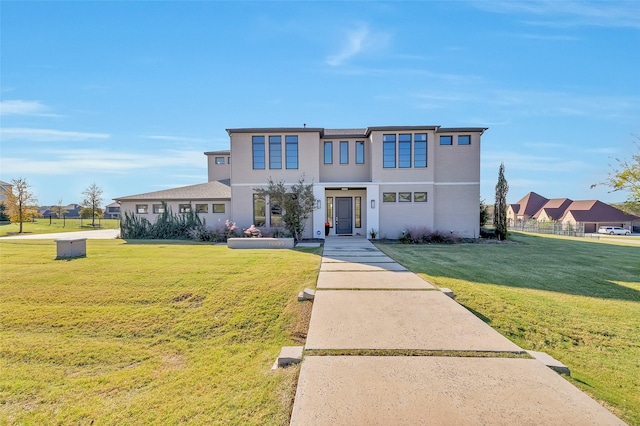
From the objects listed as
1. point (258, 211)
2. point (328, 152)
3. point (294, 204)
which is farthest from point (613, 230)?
point (258, 211)

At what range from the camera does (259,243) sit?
13.6 m

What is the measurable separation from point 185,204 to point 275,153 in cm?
754

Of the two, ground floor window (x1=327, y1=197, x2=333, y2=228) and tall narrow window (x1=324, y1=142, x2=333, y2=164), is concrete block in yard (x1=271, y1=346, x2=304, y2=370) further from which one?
tall narrow window (x1=324, y1=142, x2=333, y2=164)

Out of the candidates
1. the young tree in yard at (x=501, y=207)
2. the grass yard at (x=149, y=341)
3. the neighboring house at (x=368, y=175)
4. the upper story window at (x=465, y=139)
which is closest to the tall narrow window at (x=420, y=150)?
the neighboring house at (x=368, y=175)

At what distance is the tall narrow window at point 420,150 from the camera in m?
16.8

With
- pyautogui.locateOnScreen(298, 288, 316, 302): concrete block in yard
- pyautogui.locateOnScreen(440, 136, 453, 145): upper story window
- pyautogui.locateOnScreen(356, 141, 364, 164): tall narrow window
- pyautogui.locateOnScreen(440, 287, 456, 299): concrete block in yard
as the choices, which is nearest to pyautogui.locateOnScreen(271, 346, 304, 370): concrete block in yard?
pyautogui.locateOnScreen(298, 288, 316, 302): concrete block in yard

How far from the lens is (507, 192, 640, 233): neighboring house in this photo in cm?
4550

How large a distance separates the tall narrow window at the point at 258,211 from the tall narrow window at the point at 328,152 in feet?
15.5

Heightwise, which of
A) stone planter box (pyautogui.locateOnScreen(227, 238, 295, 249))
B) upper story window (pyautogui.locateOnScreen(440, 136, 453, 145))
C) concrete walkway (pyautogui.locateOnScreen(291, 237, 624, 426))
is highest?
upper story window (pyautogui.locateOnScreen(440, 136, 453, 145))

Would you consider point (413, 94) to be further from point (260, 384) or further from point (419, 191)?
point (260, 384)

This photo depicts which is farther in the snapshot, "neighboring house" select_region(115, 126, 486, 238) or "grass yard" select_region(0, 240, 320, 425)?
"neighboring house" select_region(115, 126, 486, 238)

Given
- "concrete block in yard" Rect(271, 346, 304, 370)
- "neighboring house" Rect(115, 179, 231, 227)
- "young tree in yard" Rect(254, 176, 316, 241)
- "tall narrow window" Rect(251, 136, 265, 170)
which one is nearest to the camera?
"concrete block in yard" Rect(271, 346, 304, 370)

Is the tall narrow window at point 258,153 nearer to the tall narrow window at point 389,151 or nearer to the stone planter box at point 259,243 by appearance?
the stone planter box at point 259,243

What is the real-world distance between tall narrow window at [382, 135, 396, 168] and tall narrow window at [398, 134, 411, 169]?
36 centimetres
